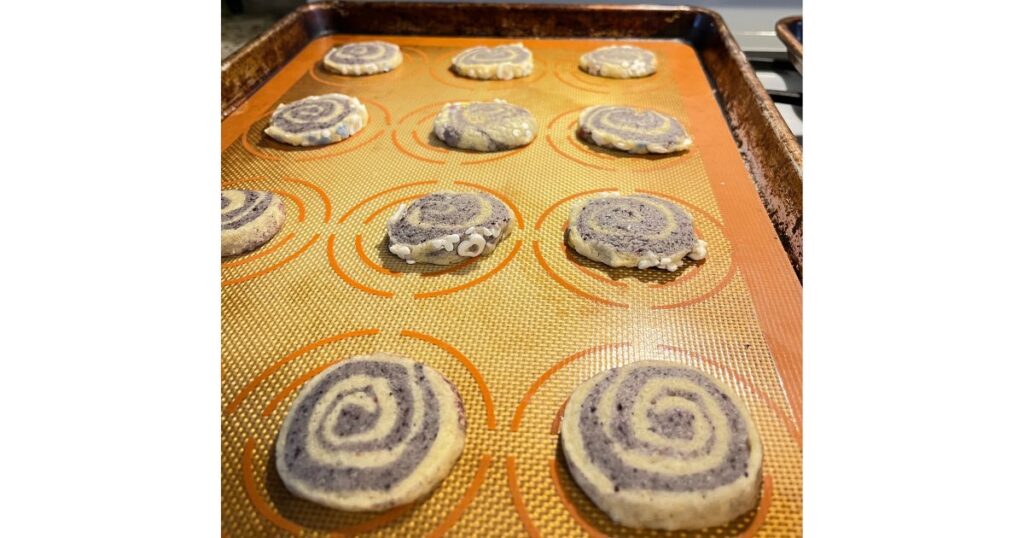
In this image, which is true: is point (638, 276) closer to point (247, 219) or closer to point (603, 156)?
point (603, 156)

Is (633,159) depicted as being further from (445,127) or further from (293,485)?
(293,485)

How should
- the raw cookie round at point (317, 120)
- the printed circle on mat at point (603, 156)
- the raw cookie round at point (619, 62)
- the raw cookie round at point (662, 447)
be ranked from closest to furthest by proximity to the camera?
the raw cookie round at point (662, 447) < the printed circle on mat at point (603, 156) < the raw cookie round at point (317, 120) < the raw cookie round at point (619, 62)

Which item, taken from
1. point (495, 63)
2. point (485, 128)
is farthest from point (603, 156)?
point (495, 63)

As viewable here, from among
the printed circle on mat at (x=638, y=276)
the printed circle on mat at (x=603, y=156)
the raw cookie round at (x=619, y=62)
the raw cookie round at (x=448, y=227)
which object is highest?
the raw cookie round at (x=619, y=62)

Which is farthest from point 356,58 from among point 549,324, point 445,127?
point 549,324

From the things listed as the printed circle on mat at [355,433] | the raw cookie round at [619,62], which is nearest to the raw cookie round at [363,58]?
the raw cookie round at [619,62]

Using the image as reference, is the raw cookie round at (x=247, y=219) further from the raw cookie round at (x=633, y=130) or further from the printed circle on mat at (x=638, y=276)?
the raw cookie round at (x=633, y=130)
